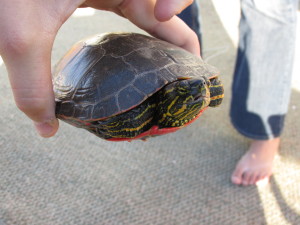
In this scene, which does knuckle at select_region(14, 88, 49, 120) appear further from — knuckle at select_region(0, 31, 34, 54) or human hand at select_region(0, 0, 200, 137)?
knuckle at select_region(0, 31, 34, 54)

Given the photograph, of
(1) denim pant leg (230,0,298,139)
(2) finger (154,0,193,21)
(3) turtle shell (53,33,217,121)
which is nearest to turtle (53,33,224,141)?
(3) turtle shell (53,33,217,121)

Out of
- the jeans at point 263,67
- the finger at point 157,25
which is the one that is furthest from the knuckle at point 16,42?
the jeans at point 263,67

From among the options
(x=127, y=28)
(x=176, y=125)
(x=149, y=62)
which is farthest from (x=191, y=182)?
(x=127, y=28)

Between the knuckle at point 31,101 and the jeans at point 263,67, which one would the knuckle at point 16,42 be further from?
the jeans at point 263,67

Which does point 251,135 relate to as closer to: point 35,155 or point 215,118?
point 215,118

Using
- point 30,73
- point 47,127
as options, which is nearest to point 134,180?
point 47,127

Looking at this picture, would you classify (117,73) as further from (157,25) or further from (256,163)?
(256,163)

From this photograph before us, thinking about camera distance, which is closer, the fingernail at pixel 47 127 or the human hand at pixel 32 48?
the human hand at pixel 32 48
